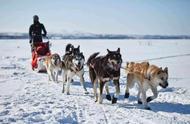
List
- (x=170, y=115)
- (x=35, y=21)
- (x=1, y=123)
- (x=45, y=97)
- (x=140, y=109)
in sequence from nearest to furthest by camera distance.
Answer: (x=1, y=123) < (x=170, y=115) < (x=140, y=109) < (x=45, y=97) < (x=35, y=21)

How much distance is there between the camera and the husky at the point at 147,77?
6.48 meters

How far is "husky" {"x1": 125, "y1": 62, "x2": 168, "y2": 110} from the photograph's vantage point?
648cm

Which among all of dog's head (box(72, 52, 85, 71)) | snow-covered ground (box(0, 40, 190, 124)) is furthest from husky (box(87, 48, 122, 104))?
dog's head (box(72, 52, 85, 71))

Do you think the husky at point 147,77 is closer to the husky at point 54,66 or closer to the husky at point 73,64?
the husky at point 73,64

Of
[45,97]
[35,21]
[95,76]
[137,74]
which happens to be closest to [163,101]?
[137,74]

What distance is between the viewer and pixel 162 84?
21.2ft

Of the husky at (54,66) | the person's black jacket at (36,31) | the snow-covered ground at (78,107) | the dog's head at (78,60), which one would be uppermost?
the person's black jacket at (36,31)

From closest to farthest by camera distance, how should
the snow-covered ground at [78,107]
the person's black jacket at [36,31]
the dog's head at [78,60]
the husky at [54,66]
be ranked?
the snow-covered ground at [78,107], the dog's head at [78,60], the husky at [54,66], the person's black jacket at [36,31]

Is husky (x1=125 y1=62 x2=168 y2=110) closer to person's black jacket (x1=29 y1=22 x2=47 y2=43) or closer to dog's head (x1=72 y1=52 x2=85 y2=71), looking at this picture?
dog's head (x1=72 y1=52 x2=85 y2=71)

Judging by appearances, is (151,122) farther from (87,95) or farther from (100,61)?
(87,95)

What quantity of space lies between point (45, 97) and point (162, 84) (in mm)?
2745

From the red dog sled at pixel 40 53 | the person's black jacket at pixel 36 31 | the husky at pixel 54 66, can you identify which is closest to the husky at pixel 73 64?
the husky at pixel 54 66

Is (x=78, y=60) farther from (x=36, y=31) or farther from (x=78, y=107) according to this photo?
(x=36, y=31)

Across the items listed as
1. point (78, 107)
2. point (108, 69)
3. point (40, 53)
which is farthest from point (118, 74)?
point (40, 53)
